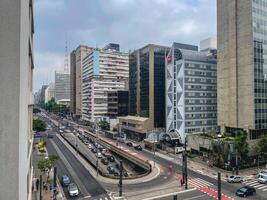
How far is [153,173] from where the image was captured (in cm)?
5897

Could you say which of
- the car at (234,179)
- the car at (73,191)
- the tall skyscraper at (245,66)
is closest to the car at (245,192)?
the car at (234,179)

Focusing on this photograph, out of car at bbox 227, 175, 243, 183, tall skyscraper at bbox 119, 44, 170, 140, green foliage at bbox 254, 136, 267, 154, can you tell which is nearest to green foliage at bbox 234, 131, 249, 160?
green foliage at bbox 254, 136, 267, 154

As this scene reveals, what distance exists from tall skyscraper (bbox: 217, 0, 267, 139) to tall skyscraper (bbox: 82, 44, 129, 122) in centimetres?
9696

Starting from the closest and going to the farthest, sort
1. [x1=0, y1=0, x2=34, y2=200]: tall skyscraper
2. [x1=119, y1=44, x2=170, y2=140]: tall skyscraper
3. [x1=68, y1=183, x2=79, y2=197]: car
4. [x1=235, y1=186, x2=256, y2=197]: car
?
1. [x1=0, y1=0, x2=34, y2=200]: tall skyscraper
2. [x1=235, y1=186, x2=256, y2=197]: car
3. [x1=68, y1=183, x2=79, y2=197]: car
4. [x1=119, y1=44, x2=170, y2=140]: tall skyscraper

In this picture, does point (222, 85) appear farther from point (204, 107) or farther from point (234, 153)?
point (234, 153)

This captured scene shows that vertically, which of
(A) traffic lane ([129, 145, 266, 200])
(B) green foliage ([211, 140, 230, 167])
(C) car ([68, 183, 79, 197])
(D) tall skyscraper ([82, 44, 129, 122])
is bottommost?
(A) traffic lane ([129, 145, 266, 200])

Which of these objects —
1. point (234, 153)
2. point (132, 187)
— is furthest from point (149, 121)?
point (132, 187)

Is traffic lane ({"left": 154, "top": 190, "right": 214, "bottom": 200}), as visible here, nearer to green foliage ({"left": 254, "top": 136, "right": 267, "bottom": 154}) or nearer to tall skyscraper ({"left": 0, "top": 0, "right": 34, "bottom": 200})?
green foliage ({"left": 254, "top": 136, "right": 267, "bottom": 154})

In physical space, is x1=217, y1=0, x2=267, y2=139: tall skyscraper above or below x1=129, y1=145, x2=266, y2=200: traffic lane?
above

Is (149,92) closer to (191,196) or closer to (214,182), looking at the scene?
(214,182)

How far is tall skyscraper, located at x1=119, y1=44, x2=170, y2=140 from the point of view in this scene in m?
106

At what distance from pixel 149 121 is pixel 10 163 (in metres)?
96.9

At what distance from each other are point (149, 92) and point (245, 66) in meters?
42.5

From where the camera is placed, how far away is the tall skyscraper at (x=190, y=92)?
287 ft
